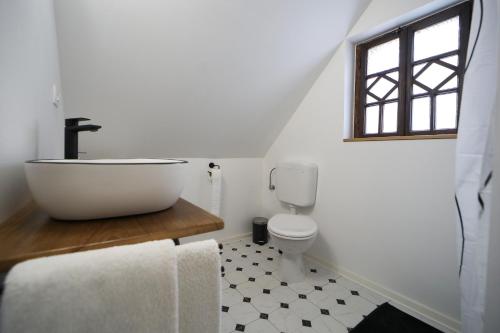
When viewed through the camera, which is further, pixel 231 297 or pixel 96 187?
pixel 231 297

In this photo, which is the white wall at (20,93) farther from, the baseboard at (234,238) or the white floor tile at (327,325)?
the baseboard at (234,238)

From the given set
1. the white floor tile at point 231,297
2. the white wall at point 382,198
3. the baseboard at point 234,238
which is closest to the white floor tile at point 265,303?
the white floor tile at point 231,297

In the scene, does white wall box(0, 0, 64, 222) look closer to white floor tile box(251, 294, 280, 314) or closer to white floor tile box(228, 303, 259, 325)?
white floor tile box(228, 303, 259, 325)

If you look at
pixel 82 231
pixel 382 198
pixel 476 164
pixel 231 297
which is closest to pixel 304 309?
pixel 231 297

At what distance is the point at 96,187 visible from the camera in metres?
0.49

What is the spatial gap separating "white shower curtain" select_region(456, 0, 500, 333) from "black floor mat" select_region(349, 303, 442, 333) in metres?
0.49

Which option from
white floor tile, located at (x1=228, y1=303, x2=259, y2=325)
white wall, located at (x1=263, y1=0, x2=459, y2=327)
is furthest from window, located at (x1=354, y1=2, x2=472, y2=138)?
white floor tile, located at (x1=228, y1=303, x2=259, y2=325)

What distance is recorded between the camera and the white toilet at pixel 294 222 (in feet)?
5.46

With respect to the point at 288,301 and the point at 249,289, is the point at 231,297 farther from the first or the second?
the point at 288,301

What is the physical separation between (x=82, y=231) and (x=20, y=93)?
1.37ft

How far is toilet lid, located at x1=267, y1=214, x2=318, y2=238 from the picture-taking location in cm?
164

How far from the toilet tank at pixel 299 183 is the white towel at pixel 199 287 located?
1.67 m

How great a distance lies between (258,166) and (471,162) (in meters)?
1.96

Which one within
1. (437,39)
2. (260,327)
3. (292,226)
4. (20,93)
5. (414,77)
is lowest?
(260,327)
